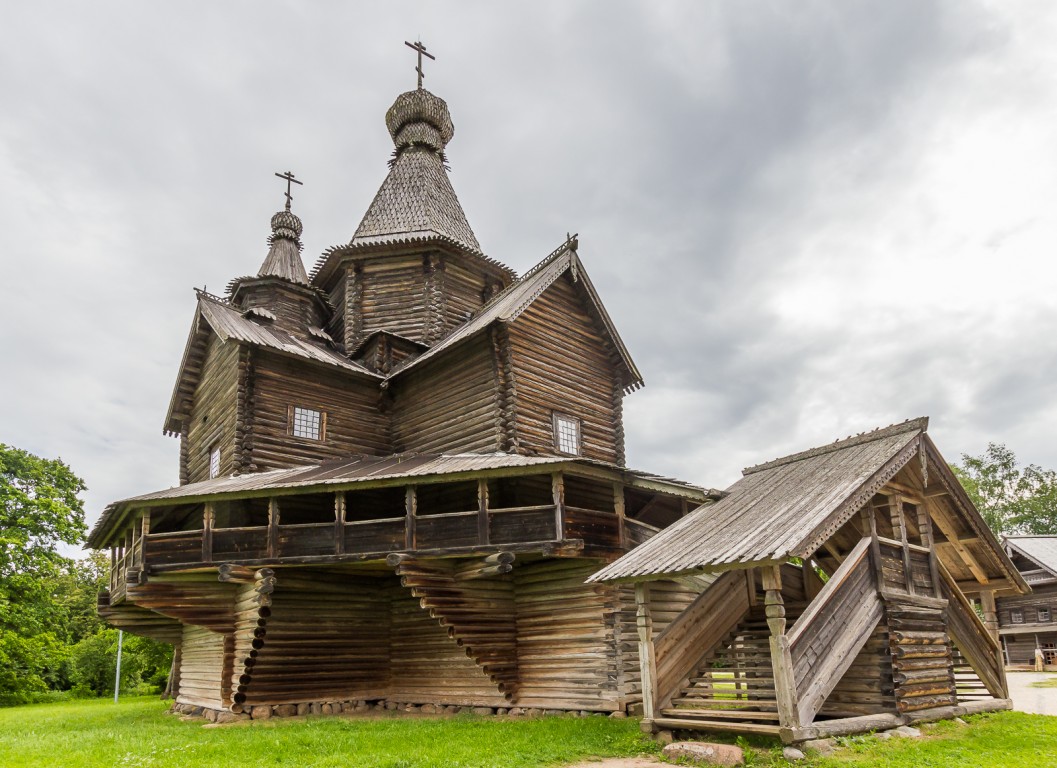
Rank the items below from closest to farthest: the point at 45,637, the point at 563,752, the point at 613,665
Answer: the point at 563,752
the point at 613,665
the point at 45,637

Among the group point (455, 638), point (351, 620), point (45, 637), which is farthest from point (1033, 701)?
point (45, 637)

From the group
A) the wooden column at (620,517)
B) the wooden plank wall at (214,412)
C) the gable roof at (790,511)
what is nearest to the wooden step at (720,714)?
the gable roof at (790,511)

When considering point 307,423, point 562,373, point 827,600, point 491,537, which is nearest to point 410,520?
point 491,537

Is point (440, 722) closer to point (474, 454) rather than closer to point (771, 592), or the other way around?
point (474, 454)

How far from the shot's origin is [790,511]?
11.9 meters

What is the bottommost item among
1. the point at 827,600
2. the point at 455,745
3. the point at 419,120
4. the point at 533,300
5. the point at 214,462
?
the point at 455,745

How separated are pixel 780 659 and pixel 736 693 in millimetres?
2504

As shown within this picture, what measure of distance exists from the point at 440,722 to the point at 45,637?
25.8m

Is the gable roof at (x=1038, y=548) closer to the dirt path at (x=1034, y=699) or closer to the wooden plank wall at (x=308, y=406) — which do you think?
the dirt path at (x=1034, y=699)

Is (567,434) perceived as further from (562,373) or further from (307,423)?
(307,423)

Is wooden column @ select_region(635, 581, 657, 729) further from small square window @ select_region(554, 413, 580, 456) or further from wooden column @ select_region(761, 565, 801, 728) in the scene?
small square window @ select_region(554, 413, 580, 456)

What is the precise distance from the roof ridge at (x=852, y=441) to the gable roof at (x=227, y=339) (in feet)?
38.4

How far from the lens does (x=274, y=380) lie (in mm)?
21016

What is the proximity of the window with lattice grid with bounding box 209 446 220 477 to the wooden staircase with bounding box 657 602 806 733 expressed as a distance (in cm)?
1453
